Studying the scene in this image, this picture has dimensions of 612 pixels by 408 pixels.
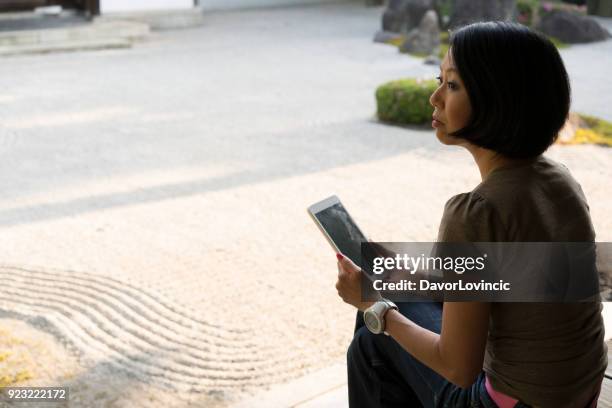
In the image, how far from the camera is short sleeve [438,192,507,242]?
151 cm

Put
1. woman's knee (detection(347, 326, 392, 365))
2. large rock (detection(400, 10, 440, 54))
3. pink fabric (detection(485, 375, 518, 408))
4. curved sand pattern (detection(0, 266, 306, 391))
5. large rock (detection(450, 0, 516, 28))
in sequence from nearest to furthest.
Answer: pink fabric (detection(485, 375, 518, 408)), woman's knee (detection(347, 326, 392, 365)), curved sand pattern (detection(0, 266, 306, 391)), large rock (detection(400, 10, 440, 54)), large rock (detection(450, 0, 516, 28))

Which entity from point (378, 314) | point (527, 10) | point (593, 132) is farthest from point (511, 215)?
point (527, 10)

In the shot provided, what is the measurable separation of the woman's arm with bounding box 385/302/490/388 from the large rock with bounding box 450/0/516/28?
1293 centimetres

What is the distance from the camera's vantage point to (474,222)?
1517 millimetres

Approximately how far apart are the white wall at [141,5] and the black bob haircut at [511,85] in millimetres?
14737

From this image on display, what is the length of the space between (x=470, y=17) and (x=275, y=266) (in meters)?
10.7

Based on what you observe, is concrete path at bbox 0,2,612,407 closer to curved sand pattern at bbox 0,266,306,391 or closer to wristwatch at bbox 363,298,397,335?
curved sand pattern at bbox 0,266,306,391

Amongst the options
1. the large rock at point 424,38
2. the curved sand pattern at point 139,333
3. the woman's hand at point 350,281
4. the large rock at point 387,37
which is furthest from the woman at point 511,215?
the large rock at point 387,37

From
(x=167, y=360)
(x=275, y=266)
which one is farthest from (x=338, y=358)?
(x=275, y=266)

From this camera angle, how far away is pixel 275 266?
4531 mm

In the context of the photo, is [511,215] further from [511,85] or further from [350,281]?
[350,281]

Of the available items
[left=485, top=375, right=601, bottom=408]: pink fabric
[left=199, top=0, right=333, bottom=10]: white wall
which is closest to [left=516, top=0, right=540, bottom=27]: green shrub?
[left=199, top=0, right=333, bottom=10]: white wall

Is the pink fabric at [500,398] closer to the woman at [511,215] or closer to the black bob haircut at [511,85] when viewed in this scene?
the woman at [511,215]

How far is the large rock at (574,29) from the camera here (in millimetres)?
13984
